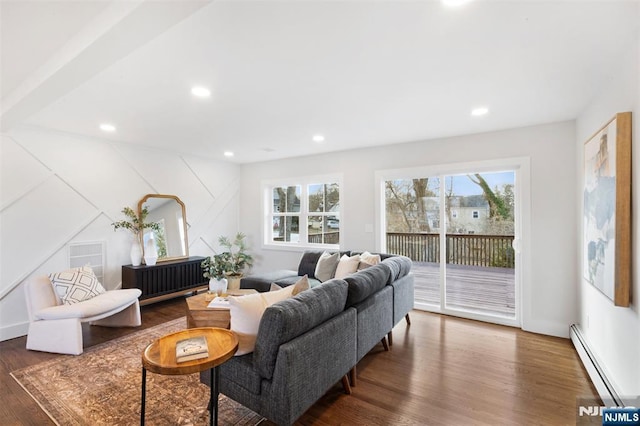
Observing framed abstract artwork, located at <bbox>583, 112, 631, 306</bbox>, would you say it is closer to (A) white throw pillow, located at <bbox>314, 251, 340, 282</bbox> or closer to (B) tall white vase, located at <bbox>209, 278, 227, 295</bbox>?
(A) white throw pillow, located at <bbox>314, 251, 340, 282</bbox>

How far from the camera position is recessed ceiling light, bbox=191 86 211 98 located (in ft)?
8.21

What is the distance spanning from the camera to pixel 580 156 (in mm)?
3086

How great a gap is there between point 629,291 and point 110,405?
3670 mm

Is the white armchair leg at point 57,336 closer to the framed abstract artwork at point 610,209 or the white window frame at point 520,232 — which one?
the white window frame at point 520,232

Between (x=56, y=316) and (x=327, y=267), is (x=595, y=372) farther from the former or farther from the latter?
(x=56, y=316)

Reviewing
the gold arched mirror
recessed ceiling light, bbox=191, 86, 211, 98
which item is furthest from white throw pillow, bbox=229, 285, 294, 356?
the gold arched mirror

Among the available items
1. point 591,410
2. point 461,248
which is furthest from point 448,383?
point 461,248

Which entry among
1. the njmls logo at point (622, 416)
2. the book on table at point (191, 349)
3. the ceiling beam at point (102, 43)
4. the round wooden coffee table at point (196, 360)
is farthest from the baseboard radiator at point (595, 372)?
the ceiling beam at point (102, 43)

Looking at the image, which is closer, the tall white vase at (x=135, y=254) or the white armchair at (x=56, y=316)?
the white armchair at (x=56, y=316)

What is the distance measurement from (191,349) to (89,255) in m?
3.50

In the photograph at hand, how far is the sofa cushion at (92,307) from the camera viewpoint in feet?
9.78

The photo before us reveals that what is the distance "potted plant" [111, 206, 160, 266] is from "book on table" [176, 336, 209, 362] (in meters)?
3.17

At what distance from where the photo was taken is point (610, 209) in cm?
206

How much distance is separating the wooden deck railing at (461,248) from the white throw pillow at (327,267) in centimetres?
106
